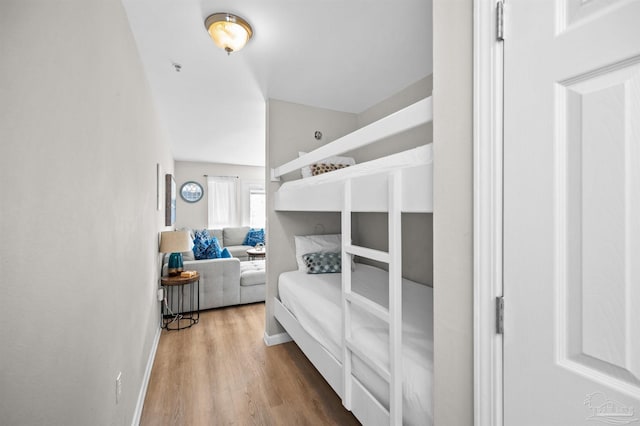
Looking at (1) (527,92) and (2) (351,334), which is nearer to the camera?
(1) (527,92)

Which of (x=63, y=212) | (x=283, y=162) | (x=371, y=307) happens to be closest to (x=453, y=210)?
(x=371, y=307)

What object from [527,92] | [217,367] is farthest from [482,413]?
[217,367]

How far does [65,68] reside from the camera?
0.86 m

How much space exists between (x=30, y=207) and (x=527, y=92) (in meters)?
1.30

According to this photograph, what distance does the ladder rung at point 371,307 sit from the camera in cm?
120

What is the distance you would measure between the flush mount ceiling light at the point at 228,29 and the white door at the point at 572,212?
1473 mm

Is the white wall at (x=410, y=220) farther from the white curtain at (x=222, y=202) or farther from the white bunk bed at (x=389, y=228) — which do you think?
the white curtain at (x=222, y=202)

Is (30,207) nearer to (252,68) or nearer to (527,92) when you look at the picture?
(527,92)

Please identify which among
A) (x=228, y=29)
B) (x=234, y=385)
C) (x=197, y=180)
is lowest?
(x=234, y=385)

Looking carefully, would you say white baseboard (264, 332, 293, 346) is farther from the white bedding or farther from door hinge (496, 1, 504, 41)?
door hinge (496, 1, 504, 41)

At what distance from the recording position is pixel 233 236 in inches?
249

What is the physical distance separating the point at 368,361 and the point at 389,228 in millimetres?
640

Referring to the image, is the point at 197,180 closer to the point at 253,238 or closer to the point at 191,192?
the point at 191,192

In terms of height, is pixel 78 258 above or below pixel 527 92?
below
